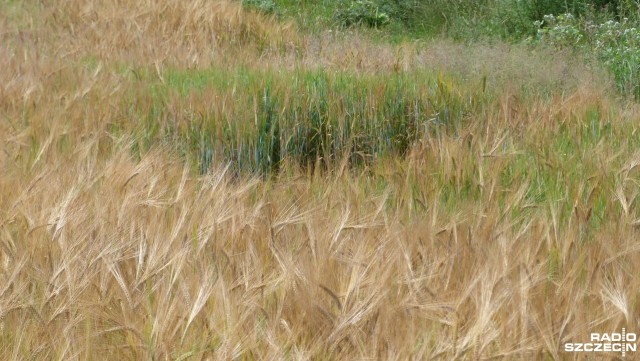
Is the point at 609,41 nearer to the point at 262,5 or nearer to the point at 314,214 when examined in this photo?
the point at 262,5

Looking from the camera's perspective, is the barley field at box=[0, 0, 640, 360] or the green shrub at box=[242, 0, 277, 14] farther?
the green shrub at box=[242, 0, 277, 14]

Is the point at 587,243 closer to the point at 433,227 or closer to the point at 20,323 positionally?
the point at 433,227

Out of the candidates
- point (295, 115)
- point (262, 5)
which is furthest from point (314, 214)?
point (262, 5)

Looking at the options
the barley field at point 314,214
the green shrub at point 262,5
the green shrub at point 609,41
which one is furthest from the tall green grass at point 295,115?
the green shrub at point 262,5

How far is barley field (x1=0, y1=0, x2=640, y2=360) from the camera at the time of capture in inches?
77.6

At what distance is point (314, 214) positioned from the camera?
2.84 m

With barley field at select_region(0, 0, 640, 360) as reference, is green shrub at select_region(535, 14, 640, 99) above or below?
below

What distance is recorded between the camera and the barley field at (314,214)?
1.97m

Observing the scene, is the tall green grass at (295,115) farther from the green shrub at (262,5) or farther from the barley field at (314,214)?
the green shrub at (262,5)

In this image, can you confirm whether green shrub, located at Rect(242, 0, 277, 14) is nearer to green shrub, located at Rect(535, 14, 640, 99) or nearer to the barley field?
green shrub, located at Rect(535, 14, 640, 99)

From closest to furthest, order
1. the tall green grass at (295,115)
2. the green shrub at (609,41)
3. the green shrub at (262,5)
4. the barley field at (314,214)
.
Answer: the barley field at (314,214) < the tall green grass at (295,115) < the green shrub at (609,41) < the green shrub at (262,5)

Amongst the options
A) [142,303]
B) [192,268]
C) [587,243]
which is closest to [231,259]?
[192,268]

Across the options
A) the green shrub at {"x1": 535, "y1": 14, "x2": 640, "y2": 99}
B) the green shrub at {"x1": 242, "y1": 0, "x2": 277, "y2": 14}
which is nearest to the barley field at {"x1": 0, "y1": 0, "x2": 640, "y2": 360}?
the green shrub at {"x1": 535, "y1": 14, "x2": 640, "y2": 99}

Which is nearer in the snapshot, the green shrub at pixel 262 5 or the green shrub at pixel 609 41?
the green shrub at pixel 609 41
